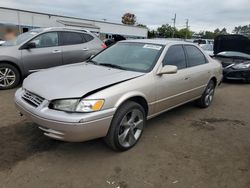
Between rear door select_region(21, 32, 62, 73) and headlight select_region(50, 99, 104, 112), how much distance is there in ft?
14.0

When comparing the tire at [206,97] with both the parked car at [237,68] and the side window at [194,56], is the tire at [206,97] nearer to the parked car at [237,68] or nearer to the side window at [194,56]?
the side window at [194,56]

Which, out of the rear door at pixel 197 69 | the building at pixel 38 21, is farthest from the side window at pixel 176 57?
the building at pixel 38 21

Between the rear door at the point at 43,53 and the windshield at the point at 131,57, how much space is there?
9.38 feet

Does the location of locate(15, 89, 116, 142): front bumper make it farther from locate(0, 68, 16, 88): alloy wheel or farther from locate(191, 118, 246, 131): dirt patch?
locate(0, 68, 16, 88): alloy wheel

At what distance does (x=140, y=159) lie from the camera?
Answer: 136 inches

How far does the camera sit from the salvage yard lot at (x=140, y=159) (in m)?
2.96

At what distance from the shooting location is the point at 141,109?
3.73m

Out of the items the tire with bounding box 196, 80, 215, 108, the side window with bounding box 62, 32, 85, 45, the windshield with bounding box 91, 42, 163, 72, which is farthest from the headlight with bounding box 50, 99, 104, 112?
the side window with bounding box 62, 32, 85, 45

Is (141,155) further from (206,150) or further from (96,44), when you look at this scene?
(96,44)

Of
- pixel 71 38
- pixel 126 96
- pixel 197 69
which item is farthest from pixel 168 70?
pixel 71 38

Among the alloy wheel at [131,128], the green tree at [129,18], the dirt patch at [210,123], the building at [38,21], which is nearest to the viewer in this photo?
the alloy wheel at [131,128]

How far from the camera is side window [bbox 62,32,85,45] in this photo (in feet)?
25.2

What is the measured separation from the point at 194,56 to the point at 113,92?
8.81 feet

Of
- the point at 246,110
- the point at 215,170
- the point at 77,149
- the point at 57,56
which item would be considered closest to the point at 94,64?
the point at 77,149
